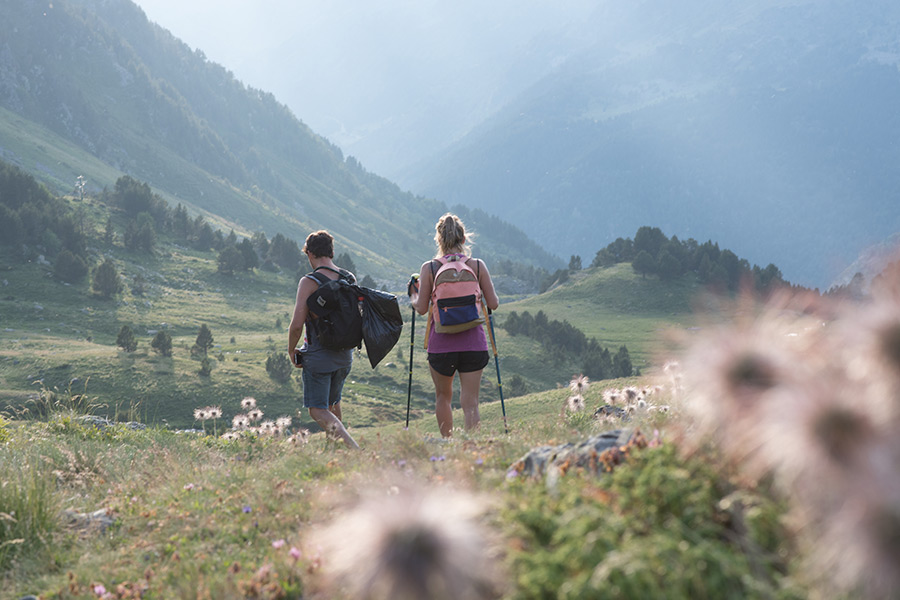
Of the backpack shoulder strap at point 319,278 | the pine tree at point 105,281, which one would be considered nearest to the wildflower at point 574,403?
the backpack shoulder strap at point 319,278

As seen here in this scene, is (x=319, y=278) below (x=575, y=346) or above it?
above

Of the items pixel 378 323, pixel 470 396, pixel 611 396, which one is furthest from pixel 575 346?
pixel 378 323

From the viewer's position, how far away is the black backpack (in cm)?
775

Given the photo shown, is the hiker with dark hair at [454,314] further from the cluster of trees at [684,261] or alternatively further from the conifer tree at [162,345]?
the cluster of trees at [684,261]

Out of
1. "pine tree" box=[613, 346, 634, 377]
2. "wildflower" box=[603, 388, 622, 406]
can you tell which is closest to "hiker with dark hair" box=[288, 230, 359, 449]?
"wildflower" box=[603, 388, 622, 406]

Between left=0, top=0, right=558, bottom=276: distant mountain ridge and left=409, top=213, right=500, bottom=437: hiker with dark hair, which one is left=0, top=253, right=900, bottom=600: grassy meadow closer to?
left=409, top=213, right=500, bottom=437: hiker with dark hair

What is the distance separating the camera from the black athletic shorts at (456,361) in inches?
307

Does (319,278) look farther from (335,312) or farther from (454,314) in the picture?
(454,314)

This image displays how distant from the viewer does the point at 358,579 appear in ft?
7.26

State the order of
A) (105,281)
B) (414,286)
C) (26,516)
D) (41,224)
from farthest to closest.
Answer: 1. (41,224)
2. (105,281)
3. (414,286)
4. (26,516)

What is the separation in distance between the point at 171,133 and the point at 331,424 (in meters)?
157

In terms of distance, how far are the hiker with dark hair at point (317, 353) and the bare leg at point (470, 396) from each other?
1472 millimetres

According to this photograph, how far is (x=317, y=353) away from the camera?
7910mm

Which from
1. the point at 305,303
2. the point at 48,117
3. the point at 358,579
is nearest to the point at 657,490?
the point at 358,579
